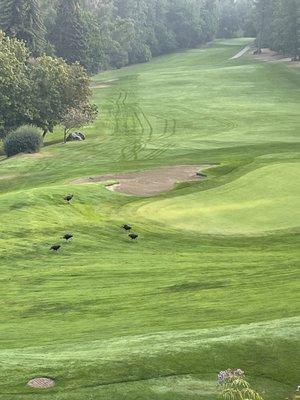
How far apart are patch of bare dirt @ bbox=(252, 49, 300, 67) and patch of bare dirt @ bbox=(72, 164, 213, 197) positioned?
296 feet

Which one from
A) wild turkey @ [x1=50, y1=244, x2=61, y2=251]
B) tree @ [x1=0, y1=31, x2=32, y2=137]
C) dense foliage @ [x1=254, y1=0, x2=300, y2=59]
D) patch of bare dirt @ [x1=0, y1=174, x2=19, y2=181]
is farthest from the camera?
dense foliage @ [x1=254, y1=0, x2=300, y2=59]

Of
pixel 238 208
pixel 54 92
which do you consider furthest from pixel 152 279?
pixel 54 92

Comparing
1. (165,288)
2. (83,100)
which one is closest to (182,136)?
(83,100)

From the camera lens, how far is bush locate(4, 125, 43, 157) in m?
66.4

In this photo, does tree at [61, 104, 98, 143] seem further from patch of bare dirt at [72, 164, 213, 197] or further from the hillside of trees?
the hillside of trees

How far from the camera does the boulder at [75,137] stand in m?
75.7

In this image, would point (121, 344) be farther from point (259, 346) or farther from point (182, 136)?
point (182, 136)

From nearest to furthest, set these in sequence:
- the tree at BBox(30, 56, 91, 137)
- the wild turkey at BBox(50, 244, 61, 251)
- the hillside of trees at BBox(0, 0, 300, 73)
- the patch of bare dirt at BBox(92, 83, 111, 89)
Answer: the wild turkey at BBox(50, 244, 61, 251) < the tree at BBox(30, 56, 91, 137) < the hillside of trees at BBox(0, 0, 300, 73) < the patch of bare dirt at BBox(92, 83, 111, 89)

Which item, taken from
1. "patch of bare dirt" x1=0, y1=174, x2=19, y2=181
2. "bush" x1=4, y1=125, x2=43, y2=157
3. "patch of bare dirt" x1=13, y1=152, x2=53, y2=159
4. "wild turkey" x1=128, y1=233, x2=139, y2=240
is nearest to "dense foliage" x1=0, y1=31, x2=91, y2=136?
"bush" x1=4, y1=125, x2=43, y2=157

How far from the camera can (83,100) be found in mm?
77375

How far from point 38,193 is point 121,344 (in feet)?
73.7

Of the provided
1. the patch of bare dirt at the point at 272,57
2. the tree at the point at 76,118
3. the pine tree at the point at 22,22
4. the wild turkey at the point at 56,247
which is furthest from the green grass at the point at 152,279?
the patch of bare dirt at the point at 272,57

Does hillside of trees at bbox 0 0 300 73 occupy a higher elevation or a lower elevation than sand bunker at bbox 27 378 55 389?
higher

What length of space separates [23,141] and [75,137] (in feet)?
34.1
